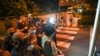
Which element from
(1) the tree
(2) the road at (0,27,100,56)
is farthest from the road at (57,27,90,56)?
(1) the tree

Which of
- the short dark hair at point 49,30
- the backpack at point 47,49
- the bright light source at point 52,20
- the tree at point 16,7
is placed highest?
the tree at point 16,7

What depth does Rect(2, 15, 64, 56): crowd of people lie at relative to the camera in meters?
1.26

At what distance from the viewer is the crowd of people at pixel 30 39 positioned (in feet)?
4.13

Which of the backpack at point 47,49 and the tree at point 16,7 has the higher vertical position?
the tree at point 16,7

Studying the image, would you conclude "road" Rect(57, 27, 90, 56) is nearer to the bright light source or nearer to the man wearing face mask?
the bright light source

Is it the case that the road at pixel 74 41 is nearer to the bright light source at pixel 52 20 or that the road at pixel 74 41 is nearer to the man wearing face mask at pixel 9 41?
the bright light source at pixel 52 20

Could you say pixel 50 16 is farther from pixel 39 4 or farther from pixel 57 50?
pixel 57 50

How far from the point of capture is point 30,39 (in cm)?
129

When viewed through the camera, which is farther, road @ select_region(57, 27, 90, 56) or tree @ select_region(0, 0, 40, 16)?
road @ select_region(57, 27, 90, 56)

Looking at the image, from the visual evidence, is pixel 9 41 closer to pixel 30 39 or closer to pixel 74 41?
pixel 30 39

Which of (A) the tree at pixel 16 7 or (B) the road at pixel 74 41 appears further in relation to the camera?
(B) the road at pixel 74 41

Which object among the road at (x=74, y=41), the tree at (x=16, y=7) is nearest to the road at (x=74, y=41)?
the road at (x=74, y=41)

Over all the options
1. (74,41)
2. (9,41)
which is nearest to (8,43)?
(9,41)

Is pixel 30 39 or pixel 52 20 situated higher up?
pixel 52 20
